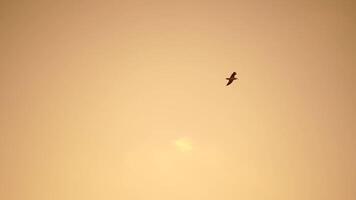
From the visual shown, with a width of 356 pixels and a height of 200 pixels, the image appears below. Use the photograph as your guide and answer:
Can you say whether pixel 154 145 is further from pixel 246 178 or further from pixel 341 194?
pixel 341 194

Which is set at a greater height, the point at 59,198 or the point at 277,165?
the point at 277,165

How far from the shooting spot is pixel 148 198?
12.4 meters

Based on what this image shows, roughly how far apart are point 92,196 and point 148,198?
188 centimetres

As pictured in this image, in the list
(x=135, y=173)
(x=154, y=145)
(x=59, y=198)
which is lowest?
(x=59, y=198)

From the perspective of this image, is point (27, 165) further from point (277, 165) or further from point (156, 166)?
point (277, 165)

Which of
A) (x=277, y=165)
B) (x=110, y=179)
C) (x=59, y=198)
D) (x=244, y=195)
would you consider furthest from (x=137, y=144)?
(x=277, y=165)

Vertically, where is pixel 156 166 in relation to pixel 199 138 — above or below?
below

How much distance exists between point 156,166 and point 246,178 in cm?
303

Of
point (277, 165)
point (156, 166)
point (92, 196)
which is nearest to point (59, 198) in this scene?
point (92, 196)

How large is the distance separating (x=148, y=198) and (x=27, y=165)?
4109 mm

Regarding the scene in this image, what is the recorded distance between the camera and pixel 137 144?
40.4ft

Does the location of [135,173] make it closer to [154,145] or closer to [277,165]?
[154,145]

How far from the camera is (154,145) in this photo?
1234cm

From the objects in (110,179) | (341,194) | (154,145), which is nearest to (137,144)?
(154,145)
